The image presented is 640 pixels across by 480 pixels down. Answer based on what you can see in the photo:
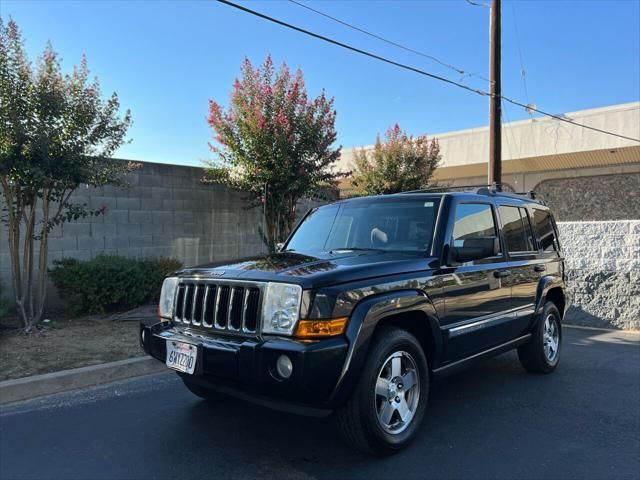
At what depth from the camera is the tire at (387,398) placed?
10.9ft

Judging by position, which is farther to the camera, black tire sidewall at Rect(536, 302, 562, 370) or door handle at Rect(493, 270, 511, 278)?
black tire sidewall at Rect(536, 302, 562, 370)

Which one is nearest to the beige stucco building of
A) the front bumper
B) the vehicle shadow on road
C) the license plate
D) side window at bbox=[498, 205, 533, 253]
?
side window at bbox=[498, 205, 533, 253]

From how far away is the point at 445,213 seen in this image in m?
4.26

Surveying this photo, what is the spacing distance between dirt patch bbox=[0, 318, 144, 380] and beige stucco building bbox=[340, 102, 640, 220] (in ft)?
55.1

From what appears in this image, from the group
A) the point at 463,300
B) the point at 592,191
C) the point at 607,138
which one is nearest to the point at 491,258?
the point at 463,300

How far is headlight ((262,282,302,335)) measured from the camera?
3.20 meters

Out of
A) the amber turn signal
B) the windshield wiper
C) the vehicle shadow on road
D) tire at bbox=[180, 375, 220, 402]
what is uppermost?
the windshield wiper

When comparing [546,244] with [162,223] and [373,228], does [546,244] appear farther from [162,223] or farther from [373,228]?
[162,223]

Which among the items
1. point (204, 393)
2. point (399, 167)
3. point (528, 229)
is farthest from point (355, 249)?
point (399, 167)

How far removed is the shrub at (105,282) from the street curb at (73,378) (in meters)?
2.24

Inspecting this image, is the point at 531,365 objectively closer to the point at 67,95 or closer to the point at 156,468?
the point at 156,468

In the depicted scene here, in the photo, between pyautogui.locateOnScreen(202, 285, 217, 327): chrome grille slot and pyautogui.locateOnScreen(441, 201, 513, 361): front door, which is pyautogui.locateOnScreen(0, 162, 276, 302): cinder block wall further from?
pyautogui.locateOnScreen(441, 201, 513, 361): front door

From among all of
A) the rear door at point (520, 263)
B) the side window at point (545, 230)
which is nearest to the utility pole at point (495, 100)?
the side window at point (545, 230)

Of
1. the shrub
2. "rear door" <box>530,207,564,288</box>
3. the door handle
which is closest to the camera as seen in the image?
the door handle
